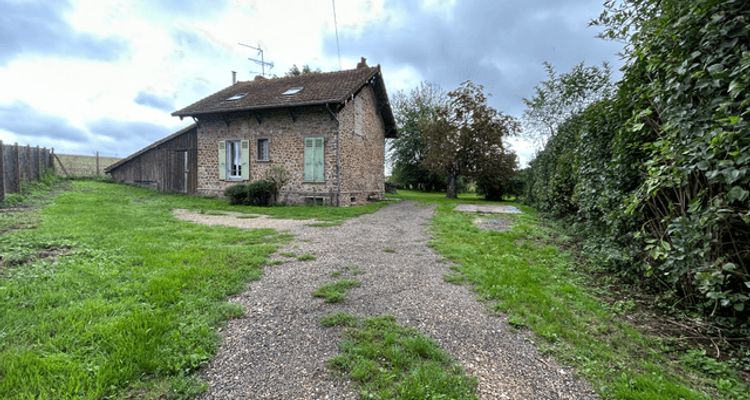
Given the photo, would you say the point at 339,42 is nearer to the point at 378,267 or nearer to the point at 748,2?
the point at 378,267

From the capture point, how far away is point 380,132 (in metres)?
17.9

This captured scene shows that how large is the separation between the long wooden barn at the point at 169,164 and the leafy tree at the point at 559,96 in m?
16.6

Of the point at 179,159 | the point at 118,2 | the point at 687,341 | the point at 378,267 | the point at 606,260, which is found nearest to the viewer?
the point at 687,341

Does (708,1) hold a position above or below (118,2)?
below

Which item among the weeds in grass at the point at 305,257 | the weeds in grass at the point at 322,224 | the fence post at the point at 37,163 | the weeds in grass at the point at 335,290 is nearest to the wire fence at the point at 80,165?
the fence post at the point at 37,163

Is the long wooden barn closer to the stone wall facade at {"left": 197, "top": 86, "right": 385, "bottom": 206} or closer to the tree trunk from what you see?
the stone wall facade at {"left": 197, "top": 86, "right": 385, "bottom": 206}

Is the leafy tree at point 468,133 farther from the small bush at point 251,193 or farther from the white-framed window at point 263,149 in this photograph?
the small bush at point 251,193

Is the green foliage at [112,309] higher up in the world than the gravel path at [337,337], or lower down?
higher up

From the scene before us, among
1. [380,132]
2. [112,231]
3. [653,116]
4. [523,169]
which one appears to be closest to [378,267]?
[653,116]

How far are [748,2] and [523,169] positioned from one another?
65.6 ft

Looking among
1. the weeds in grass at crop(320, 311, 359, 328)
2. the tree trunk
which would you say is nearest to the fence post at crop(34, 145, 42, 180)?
the weeds in grass at crop(320, 311, 359, 328)

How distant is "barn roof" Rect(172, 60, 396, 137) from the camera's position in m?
12.4

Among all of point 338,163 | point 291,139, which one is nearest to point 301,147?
point 291,139

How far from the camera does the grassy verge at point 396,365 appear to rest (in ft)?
6.18
